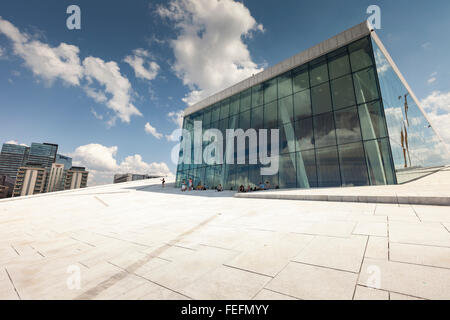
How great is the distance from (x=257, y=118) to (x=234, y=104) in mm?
4545

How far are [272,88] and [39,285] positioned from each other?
21444mm

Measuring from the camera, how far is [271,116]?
64.6 feet

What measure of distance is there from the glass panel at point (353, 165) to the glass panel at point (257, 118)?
27.0ft

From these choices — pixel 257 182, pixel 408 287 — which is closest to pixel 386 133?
pixel 257 182

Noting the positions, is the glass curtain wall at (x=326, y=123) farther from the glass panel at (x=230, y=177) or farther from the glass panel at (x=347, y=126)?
the glass panel at (x=230, y=177)

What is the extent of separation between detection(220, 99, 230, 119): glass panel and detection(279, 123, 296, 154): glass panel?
841cm

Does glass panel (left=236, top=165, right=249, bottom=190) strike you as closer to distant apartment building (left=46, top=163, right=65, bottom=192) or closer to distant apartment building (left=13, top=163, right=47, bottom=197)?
distant apartment building (left=13, top=163, right=47, bottom=197)

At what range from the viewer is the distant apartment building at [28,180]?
134m

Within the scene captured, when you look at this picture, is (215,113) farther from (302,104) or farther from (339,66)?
(339,66)

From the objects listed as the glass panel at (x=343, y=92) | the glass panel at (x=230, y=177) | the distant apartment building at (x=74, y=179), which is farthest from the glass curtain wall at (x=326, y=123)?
the distant apartment building at (x=74, y=179)

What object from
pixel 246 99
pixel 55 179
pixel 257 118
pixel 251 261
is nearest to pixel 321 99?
pixel 257 118

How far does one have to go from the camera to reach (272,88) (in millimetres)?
20547

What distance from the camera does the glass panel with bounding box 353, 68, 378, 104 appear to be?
13.9 m

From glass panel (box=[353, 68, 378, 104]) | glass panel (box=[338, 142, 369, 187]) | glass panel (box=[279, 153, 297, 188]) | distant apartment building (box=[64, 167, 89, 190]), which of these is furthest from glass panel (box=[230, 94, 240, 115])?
distant apartment building (box=[64, 167, 89, 190])
